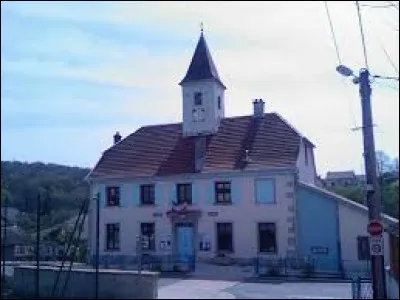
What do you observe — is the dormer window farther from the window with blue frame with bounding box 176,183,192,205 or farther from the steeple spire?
the window with blue frame with bounding box 176,183,192,205

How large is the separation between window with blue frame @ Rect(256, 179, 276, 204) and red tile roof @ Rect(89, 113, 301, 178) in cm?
88

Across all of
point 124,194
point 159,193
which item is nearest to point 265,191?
point 159,193

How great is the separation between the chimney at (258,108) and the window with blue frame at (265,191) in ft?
19.4

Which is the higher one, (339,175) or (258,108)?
(339,175)

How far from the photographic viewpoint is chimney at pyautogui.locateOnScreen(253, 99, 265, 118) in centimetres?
3706

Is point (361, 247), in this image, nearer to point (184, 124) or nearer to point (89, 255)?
point (184, 124)

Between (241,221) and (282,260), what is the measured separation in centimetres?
321

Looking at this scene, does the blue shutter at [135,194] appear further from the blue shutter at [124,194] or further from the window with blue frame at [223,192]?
the window with blue frame at [223,192]

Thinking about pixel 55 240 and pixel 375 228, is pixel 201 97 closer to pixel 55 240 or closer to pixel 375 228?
pixel 55 240

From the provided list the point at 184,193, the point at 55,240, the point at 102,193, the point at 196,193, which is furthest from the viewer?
the point at 55,240

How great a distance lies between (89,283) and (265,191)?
15.1m

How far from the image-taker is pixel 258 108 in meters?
37.2

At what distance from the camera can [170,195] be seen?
34.6 m

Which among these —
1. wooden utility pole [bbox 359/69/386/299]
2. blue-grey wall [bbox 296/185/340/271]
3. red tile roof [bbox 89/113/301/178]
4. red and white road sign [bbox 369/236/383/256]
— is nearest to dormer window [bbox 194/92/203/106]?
red tile roof [bbox 89/113/301/178]
